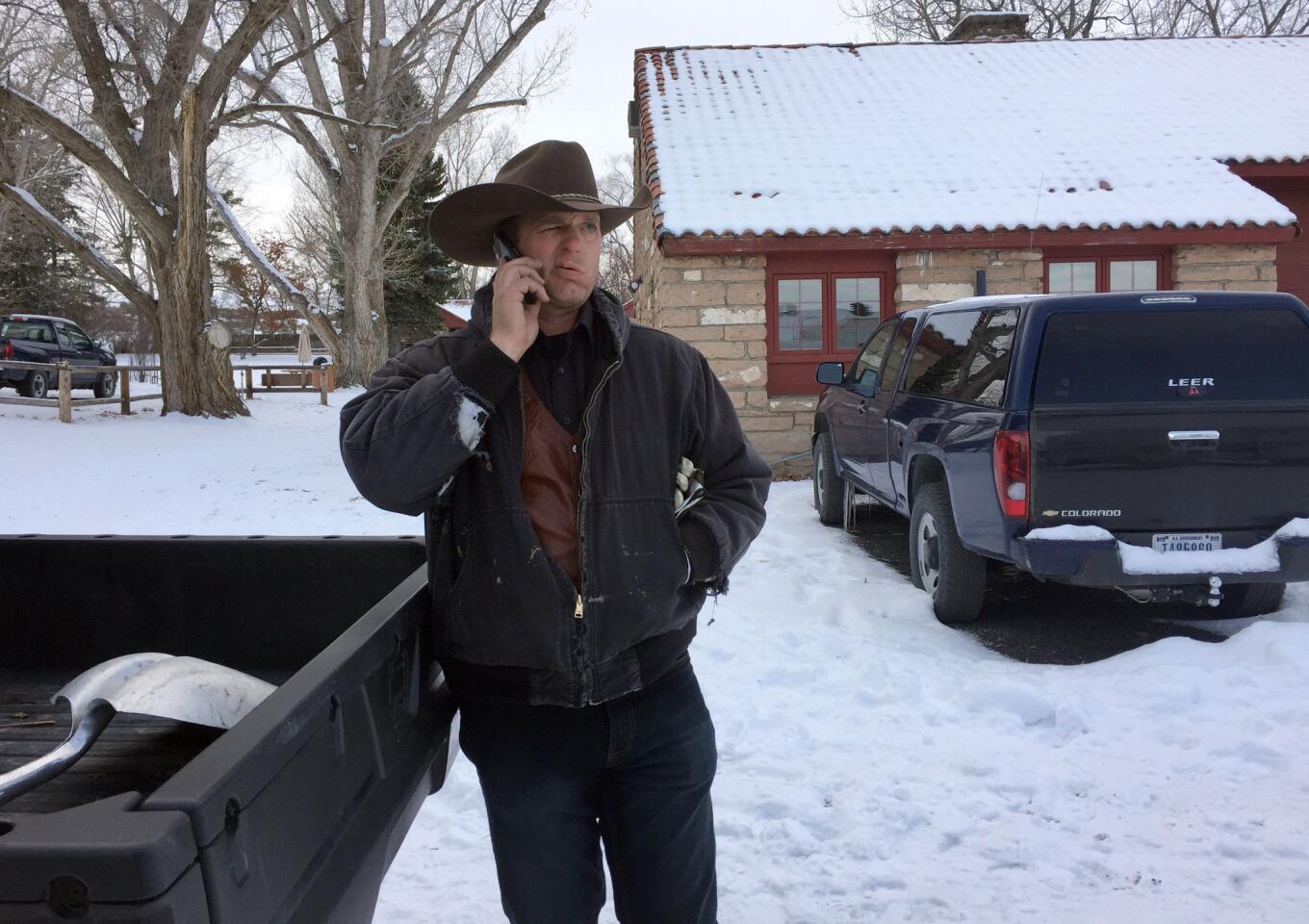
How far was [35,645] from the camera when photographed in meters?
3.00

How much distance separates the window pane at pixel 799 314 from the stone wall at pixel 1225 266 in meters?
4.30

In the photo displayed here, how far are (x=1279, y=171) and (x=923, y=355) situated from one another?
9.57 metres

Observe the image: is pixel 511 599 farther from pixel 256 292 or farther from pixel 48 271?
pixel 256 292

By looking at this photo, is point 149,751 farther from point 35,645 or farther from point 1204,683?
point 1204,683

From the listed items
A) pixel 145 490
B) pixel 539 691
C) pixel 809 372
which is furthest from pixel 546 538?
pixel 809 372

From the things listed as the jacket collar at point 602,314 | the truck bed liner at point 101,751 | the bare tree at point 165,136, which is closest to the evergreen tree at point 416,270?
the bare tree at point 165,136

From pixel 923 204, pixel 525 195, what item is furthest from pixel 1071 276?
pixel 525 195

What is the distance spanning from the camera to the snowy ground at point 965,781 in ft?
10.0

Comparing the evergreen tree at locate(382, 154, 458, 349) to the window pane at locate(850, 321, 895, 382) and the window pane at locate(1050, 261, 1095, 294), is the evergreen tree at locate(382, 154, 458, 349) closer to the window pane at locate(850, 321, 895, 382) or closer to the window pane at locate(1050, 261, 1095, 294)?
the window pane at locate(1050, 261, 1095, 294)

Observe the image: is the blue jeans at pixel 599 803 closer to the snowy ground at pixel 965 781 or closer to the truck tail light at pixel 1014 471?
the snowy ground at pixel 965 781

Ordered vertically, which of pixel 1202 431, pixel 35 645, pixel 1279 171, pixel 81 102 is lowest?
pixel 35 645

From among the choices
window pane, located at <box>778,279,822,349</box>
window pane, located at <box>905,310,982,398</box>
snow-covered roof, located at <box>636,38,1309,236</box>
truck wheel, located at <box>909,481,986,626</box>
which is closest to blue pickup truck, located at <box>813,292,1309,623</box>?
truck wheel, located at <box>909,481,986,626</box>

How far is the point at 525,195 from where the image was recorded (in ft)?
6.47

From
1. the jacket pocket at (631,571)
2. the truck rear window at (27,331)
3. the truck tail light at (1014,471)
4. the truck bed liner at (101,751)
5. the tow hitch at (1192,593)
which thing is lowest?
the tow hitch at (1192,593)
